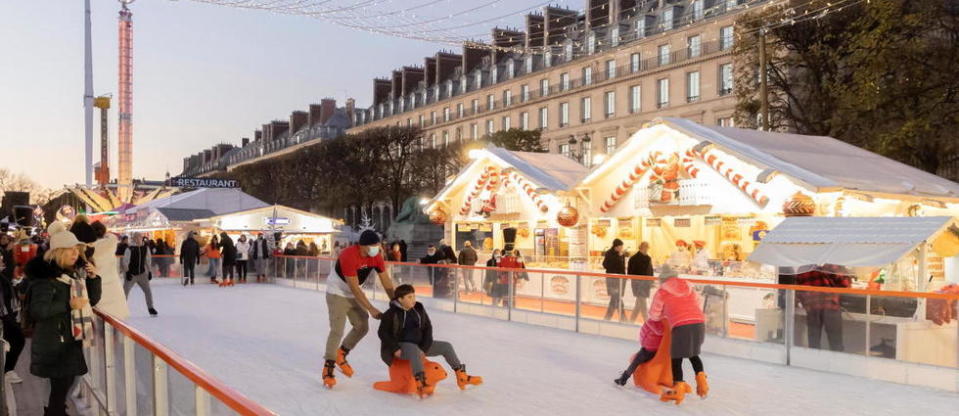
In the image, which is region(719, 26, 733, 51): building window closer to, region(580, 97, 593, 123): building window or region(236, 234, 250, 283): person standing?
region(580, 97, 593, 123): building window

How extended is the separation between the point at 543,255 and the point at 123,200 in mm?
33233

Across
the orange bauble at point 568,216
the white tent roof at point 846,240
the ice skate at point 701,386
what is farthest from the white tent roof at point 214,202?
the ice skate at point 701,386

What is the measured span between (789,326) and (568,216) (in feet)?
35.8

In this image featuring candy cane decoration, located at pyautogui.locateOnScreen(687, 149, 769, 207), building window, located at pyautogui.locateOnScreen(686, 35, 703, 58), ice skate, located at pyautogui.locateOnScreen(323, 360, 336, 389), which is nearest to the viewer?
ice skate, located at pyautogui.locateOnScreen(323, 360, 336, 389)

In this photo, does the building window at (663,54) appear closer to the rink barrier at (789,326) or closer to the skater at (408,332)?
the rink barrier at (789,326)

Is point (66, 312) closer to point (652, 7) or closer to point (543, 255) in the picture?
point (543, 255)

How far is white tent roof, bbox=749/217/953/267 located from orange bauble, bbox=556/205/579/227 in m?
8.62

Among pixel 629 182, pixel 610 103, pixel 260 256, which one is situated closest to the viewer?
pixel 629 182

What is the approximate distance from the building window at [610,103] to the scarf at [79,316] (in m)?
48.2

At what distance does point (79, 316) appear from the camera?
617 centimetres

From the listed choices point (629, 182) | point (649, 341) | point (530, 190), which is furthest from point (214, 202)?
point (649, 341)

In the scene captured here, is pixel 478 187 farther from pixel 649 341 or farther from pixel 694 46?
pixel 694 46

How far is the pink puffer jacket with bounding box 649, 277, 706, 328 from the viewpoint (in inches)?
311

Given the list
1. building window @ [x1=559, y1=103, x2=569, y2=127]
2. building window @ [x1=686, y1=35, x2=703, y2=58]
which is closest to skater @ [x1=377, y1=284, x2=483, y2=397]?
building window @ [x1=686, y1=35, x2=703, y2=58]
